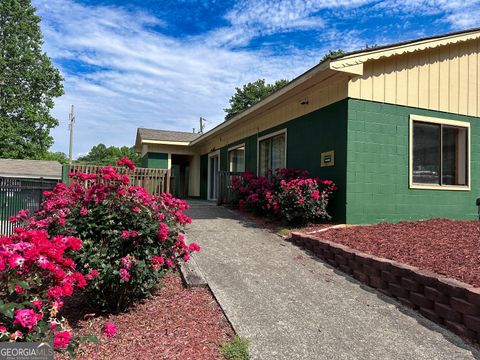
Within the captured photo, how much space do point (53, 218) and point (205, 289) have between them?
5.93 ft

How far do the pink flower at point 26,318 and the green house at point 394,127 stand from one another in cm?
560

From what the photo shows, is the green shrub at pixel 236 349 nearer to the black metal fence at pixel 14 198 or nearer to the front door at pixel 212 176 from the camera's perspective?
the black metal fence at pixel 14 198

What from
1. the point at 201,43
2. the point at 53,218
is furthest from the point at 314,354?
the point at 201,43

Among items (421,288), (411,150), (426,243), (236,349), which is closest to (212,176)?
(411,150)

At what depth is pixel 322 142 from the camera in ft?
23.9

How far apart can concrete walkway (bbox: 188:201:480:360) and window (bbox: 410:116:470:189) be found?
12.4 ft

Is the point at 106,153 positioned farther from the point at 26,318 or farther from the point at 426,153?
the point at 26,318

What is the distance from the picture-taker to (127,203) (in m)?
3.26

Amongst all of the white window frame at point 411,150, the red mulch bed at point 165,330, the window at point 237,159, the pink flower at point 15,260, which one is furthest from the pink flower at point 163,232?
the window at point 237,159

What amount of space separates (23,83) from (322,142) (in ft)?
89.1

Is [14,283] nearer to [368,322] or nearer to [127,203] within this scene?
[127,203]

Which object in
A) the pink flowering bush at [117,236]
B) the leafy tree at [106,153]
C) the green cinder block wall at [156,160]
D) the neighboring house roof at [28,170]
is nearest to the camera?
the pink flowering bush at [117,236]

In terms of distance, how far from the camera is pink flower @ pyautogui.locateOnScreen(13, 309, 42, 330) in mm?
1809

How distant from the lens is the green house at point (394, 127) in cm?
652
